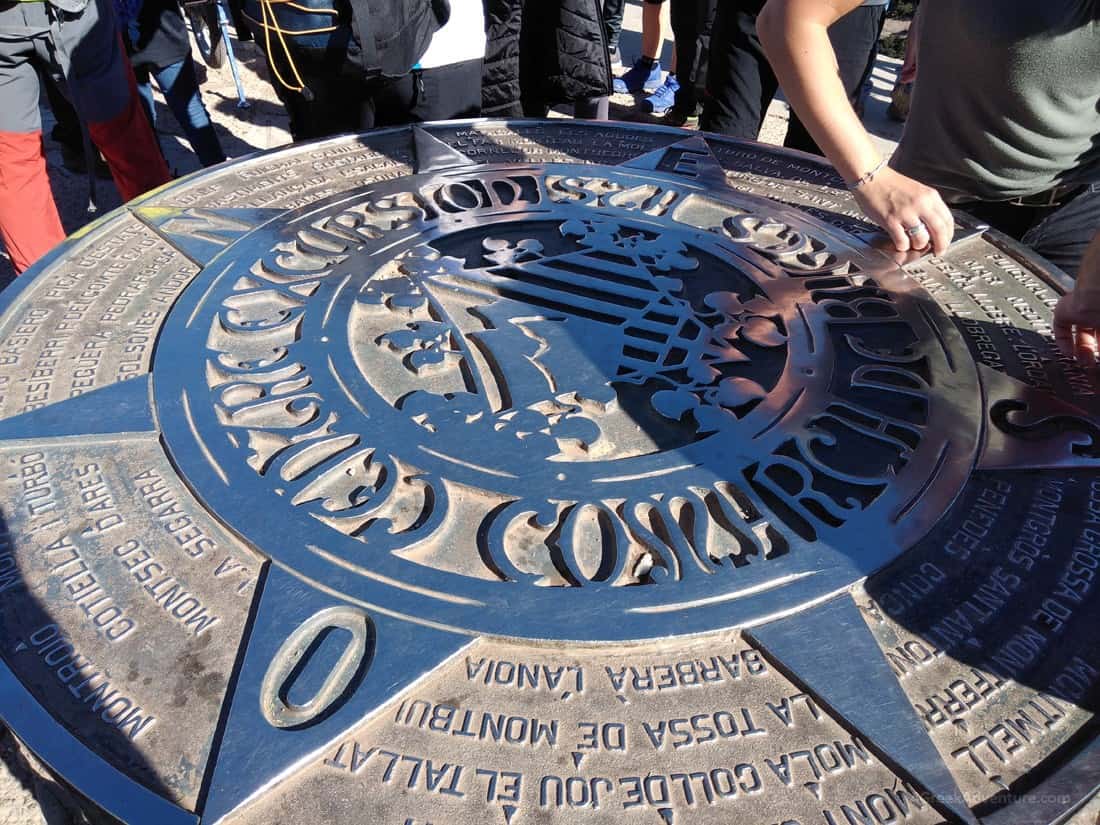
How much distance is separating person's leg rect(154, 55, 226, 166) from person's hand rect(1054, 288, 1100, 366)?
390 centimetres

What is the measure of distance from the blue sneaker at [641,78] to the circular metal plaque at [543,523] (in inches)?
164

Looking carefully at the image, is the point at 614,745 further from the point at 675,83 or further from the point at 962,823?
the point at 675,83

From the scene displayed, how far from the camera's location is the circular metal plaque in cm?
106

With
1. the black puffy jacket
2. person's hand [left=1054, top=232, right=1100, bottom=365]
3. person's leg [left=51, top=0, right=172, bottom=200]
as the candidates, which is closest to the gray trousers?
Result: person's leg [left=51, top=0, right=172, bottom=200]

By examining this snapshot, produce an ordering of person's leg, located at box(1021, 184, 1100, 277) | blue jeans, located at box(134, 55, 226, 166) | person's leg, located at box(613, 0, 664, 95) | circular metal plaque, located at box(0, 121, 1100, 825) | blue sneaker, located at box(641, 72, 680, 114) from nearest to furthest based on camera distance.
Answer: circular metal plaque, located at box(0, 121, 1100, 825)
person's leg, located at box(1021, 184, 1100, 277)
blue jeans, located at box(134, 55, 226, 166)
blue sneaker, located at box(641, 72, 680, 114)
person's leg, located at box(613, 0, 664, 95)

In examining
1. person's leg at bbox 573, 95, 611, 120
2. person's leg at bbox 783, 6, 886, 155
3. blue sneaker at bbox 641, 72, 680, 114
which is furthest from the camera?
blue sneaker at bbox 641, 72, 680, 114

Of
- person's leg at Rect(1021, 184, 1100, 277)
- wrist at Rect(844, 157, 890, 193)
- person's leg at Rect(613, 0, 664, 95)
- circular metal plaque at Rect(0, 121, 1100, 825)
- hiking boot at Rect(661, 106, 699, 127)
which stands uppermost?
wrist at Rect(844, 157, 890, 193)

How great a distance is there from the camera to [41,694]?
43.8 inches

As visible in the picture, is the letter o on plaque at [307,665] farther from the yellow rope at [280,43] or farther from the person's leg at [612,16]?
the person's leg at [612,16]

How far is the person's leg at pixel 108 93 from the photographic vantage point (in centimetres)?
294

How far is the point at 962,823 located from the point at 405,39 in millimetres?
2507

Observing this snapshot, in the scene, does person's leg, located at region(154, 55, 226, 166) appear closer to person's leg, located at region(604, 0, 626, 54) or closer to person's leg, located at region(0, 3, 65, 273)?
person's leg, located at region(0, 3, 65, 273)

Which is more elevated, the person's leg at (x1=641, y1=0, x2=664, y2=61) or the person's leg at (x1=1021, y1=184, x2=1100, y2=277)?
the person's leg at (x1=1021, y1=184, x2=1100, y2=277)

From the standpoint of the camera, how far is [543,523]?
136cm
